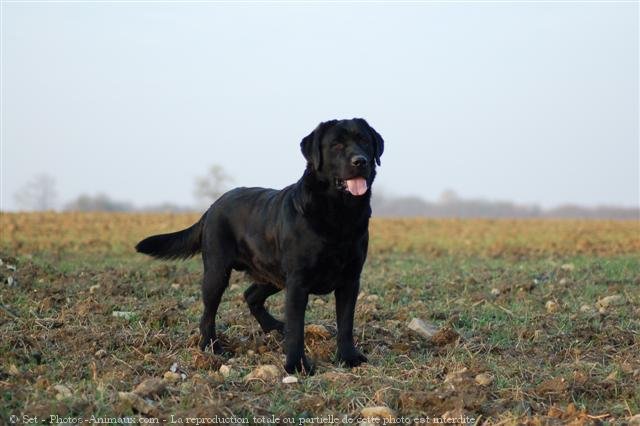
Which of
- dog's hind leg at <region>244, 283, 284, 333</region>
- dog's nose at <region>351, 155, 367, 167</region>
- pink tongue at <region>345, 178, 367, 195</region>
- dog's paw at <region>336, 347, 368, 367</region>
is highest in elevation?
dog's nose at <region>351, 155, 367, 167</region>

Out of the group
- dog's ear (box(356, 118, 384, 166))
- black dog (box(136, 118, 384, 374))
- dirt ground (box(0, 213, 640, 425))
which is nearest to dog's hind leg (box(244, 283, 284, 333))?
dirt ground (box(0, 213, 640, 425))

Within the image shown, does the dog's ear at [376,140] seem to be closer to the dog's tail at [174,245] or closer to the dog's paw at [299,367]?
the dog's paw at [299,367]

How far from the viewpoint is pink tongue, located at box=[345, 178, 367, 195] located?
618 cm

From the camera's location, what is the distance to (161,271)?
1213 centimetres

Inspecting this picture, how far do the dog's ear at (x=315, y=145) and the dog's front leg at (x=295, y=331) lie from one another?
93 centimetres

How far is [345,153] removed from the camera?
6.25 meters

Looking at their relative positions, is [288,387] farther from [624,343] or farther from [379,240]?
[379,240]

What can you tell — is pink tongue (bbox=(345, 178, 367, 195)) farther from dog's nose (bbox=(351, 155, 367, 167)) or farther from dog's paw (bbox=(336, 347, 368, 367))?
dog's paw (bbox=(336, 347, 368, 367))

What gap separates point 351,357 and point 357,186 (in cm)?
133

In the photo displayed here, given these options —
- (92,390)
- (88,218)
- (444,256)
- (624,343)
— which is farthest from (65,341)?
(88,218)

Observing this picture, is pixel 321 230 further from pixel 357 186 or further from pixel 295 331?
pixel 295 331

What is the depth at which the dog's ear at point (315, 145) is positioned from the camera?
6.39 metres

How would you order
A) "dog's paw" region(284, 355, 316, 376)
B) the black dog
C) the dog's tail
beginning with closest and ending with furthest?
"dog's paw" region(284, 355, 316, 376), the black dog, the dog's tail

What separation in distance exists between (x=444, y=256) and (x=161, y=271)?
8294 mm
